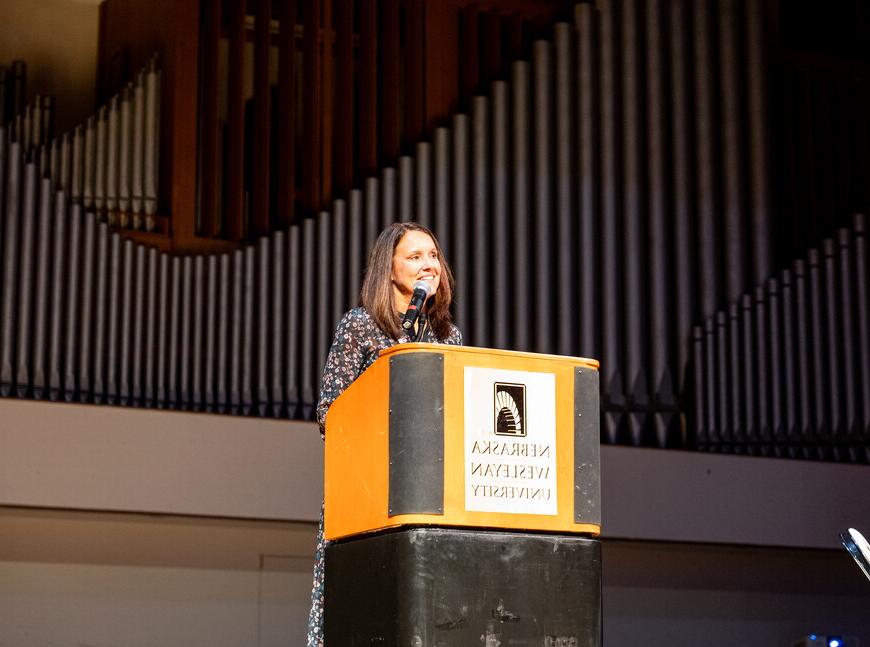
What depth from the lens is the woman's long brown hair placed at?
7.68 ft

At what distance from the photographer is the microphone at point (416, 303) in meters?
2.07

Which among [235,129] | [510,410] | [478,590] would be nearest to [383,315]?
[510,410]

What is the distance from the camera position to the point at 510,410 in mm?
1863

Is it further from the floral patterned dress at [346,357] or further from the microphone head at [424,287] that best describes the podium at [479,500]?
the floral patterned dress at [346,357]

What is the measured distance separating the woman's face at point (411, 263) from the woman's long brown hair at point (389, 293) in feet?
0.03

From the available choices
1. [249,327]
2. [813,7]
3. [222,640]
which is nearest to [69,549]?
[222,640]

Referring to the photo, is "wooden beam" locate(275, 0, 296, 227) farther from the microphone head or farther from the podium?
the podium

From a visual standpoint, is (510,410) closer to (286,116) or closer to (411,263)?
(411,263)

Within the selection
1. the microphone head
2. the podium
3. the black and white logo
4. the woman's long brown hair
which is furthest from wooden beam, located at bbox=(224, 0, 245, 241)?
the black and white logo

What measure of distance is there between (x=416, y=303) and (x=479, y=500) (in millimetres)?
417

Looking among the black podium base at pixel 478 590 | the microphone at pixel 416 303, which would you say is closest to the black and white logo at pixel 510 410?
the black podium base at pixel 478 590

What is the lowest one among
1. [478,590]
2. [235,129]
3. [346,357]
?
[478,590]

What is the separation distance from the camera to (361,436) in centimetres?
198

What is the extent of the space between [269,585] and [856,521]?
89.2 inches
